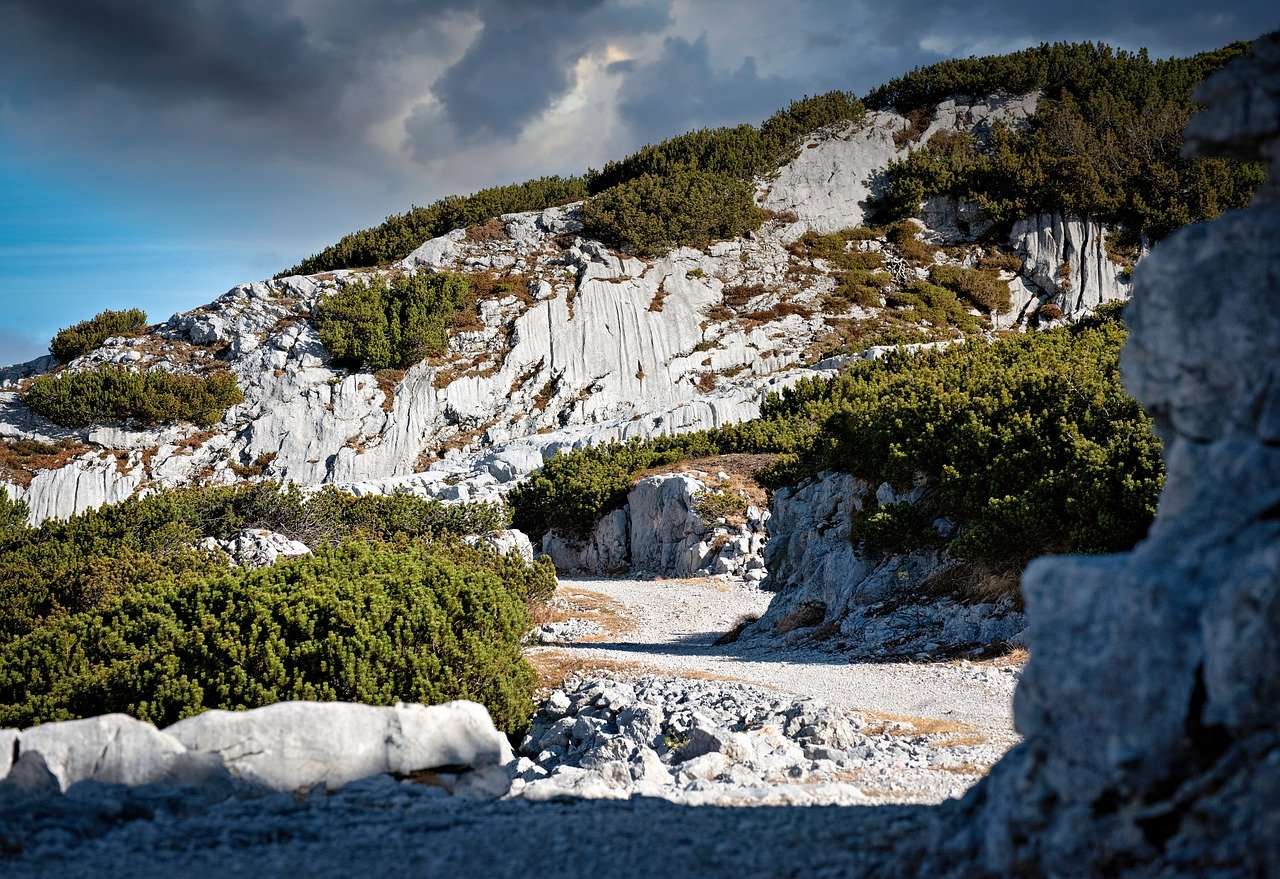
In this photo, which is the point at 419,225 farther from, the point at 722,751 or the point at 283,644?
the point at 722,751

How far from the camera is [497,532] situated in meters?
26.6

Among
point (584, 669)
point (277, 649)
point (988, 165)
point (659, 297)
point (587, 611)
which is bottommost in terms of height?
point (584, 669)

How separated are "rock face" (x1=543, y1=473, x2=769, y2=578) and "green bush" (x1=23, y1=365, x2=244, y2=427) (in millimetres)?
15940

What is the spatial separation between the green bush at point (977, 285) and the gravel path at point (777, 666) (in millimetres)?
29600

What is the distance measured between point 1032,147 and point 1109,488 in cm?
4610

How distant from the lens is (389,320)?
1592 inches

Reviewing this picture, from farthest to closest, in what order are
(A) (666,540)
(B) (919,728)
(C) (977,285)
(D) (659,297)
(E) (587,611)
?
(C) (977,285)
(D) (659,297)
(A) (666,540)
(E) (587,611)
(B) (919,728)

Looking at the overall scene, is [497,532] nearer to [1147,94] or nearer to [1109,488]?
[1109,488]

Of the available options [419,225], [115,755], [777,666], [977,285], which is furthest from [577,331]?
[115,755]

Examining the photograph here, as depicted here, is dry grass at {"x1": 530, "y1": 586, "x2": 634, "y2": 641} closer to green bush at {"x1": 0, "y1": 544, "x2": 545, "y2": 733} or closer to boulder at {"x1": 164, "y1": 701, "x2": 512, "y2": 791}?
green bush at {"x1": 0, "y1": 544, "x2": 545, "y2": 733}

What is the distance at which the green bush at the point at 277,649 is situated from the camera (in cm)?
1075

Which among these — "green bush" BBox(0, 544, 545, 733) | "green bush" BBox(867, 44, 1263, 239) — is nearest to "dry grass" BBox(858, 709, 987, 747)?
"green bush" BBox(0, 544, 545, 733)

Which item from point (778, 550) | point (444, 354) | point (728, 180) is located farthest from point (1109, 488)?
point (728, 180)

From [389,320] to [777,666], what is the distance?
3040 centimetres
